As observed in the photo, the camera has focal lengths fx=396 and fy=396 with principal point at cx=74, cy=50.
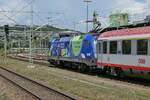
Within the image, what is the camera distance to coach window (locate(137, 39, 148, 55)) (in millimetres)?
20594

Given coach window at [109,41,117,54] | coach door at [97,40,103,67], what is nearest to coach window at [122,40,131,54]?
coach window at [109,41,117,54]

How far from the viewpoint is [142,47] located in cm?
2092

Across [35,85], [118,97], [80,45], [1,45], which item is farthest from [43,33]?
[118,97]

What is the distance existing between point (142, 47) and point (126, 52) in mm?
1918

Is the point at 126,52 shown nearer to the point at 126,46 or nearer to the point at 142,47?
the point at 126,46

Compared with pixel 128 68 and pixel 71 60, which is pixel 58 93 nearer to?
pixel 128 68

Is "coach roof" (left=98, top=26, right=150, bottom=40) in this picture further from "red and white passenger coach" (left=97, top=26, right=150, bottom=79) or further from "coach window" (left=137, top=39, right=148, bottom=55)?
"coach window" (left=137, top=39, right=148, bottom=55)

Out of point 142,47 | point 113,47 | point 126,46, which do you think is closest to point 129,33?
point 126,46

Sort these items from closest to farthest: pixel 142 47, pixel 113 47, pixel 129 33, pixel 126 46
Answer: pixel 142 47
pixel 129 33
pixel 126 46
pixel 113 47

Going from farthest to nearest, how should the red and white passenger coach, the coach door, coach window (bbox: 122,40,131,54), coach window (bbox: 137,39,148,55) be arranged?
the coach door, coach window (bbox: 122,40,131,54), the red and white passenger coach, coach window (bbox: 137,39,148,55)

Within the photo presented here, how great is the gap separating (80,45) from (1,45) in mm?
113904

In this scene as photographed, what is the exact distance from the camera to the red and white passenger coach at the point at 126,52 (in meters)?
20.8

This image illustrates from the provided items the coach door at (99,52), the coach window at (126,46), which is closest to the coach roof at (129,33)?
the coach window at (126,46)

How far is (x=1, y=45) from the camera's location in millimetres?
142500
